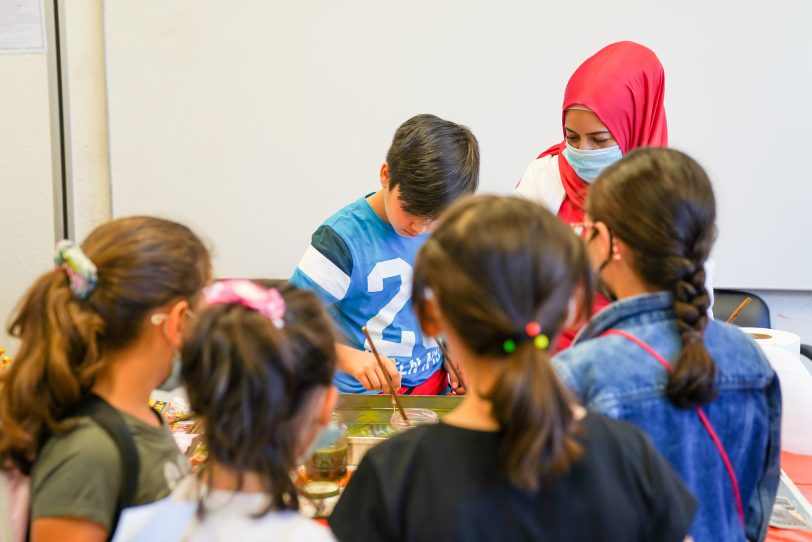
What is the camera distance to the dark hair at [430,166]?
Result: 1.58m

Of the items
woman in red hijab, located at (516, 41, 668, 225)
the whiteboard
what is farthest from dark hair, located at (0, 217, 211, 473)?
the whiteboard

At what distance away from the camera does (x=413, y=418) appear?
1.46m

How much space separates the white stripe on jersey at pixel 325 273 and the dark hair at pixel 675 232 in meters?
0.78

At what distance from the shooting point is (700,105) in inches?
97.0

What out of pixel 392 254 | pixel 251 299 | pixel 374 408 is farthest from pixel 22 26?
pixel 251 299

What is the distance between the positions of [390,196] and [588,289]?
2.90 feet

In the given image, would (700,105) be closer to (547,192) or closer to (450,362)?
(547,192)

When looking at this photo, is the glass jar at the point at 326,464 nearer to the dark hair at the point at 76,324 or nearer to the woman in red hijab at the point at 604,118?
the dark hair at the point at 76,324

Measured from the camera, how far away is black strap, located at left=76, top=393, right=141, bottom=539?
94 cm

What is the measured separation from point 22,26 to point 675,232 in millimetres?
2507

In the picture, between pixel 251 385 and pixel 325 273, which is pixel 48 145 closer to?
pixel 325 273

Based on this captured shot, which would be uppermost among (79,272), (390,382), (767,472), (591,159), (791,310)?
(591,159)

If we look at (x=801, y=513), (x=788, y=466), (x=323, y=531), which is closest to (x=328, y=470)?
(x=323, y=531)

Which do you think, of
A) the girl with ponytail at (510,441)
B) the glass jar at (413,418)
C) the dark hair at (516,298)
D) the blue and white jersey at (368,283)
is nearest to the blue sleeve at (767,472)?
the girl with ponytail at (510,441)
